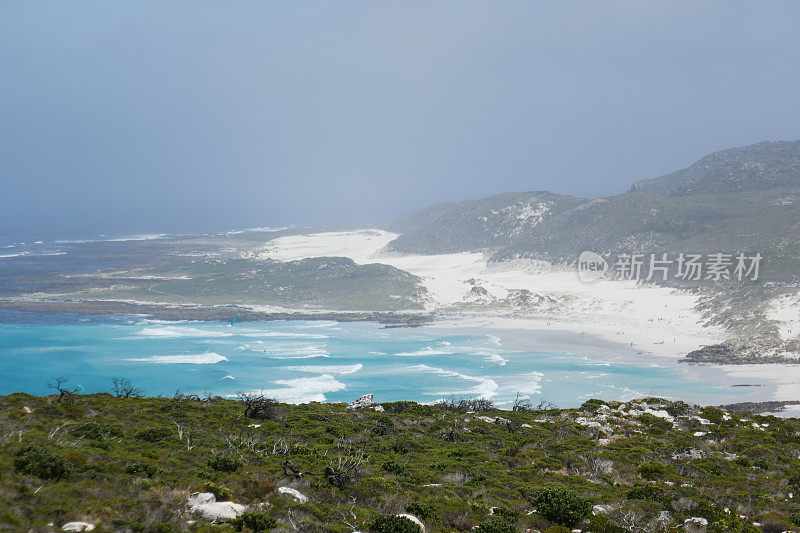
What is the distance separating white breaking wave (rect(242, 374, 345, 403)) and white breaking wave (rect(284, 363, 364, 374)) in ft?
6.43

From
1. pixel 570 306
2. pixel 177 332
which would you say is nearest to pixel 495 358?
pixel 570 306

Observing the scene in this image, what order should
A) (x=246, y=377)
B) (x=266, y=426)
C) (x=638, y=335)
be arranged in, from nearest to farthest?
(x=266, y=426), (x=246, y=377), (x=638, y=335)

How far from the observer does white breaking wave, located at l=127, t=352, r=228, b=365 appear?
174 ft

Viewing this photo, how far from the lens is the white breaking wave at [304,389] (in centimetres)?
4103

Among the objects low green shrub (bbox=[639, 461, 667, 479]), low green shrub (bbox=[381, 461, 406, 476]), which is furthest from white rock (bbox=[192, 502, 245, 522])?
low green shrub (bbox=[639, 461, 667, 479])

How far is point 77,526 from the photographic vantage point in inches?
299

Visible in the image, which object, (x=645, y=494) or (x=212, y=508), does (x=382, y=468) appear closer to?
(x=212, y=508)

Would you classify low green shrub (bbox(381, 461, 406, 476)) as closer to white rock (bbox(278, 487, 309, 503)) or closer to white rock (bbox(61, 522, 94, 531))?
white rock (bbox(278, 487, 309, 503))

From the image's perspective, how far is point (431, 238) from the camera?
15812 centimetres

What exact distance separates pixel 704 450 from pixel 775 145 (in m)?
190

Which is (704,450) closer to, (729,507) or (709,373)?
(729,507)

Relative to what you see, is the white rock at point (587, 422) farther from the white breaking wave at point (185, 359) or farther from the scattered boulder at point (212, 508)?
the white breaking wave at point (185, 359)

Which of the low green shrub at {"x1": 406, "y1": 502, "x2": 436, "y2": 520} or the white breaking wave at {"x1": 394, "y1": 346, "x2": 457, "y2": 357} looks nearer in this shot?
the low green shrub at {"x1": 406, "y1": 502, "x2": 436, "y2": 520}

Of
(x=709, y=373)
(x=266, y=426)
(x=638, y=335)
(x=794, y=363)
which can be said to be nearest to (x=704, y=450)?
(x=266, y=426)
